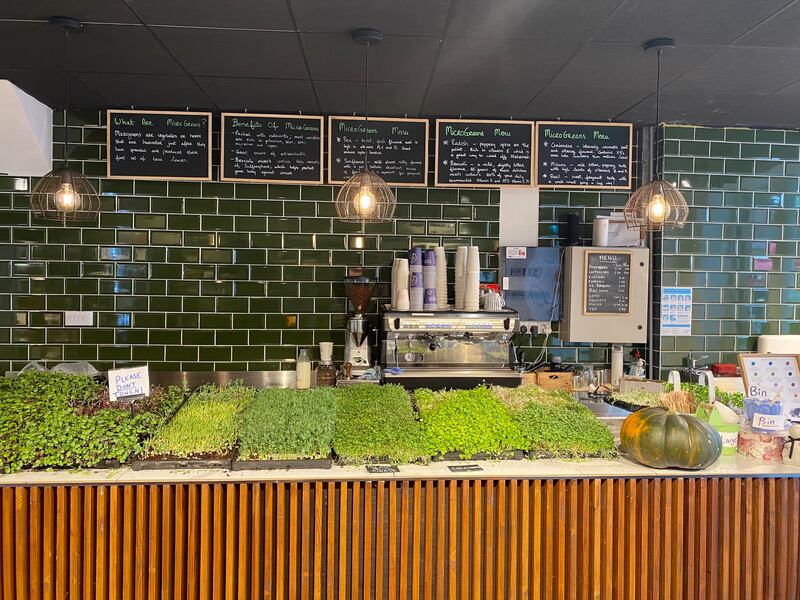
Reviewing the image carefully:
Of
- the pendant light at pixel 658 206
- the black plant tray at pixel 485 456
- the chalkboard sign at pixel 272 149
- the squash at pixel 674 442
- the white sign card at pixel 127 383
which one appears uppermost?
the chalkboard sign at pixel 272 149

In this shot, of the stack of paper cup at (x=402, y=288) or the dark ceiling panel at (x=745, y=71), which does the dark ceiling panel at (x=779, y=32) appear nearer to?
the dark ceiling panel at (x=745, y=71)

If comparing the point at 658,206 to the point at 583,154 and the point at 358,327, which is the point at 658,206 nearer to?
the point at 583,154

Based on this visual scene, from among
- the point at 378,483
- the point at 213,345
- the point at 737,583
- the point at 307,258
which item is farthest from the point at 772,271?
the point at 213,345

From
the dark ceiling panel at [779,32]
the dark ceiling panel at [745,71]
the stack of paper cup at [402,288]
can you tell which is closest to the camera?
the dark ceiling panel at [779,32]

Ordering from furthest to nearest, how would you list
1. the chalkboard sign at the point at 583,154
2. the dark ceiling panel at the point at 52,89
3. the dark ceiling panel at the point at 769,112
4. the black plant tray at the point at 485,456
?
the chalkboard sign at the point at 583,154, the dark ceiling panel at the point at 769,112, the dark ceiling panel at the point at 52,89, the black plant tray at the point at 485,456

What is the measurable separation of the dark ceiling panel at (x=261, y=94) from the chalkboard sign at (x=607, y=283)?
2480 mm

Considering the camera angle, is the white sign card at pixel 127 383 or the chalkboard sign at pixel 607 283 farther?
the chalkboard sign at pixel 607 283

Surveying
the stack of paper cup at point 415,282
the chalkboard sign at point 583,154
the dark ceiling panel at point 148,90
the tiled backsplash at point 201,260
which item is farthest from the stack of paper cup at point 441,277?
the dark ceiling panel at point 148,90

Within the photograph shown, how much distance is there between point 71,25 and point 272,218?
2079mm

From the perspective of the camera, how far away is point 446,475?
8.21ft

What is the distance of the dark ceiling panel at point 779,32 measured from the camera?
3002 mm

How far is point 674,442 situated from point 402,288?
2.45 meters

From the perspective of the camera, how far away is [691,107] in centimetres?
457

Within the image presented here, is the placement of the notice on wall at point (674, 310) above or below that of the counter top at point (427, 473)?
above
